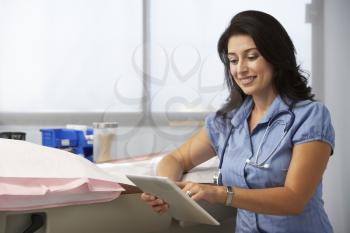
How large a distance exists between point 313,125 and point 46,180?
1.97 ft

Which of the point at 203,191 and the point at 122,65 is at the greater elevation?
the point at 122,65

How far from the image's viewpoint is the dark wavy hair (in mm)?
1026

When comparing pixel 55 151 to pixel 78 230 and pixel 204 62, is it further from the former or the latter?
pixel 204 62

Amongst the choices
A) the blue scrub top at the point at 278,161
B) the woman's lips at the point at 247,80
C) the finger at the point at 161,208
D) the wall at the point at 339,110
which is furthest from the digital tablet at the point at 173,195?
the wall at the point at 339,110

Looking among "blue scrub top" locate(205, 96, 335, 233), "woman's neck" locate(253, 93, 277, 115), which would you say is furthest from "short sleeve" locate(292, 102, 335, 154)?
"woman's neck" locate(253, 93, 277, 115)

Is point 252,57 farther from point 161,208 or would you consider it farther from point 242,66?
point 161,208

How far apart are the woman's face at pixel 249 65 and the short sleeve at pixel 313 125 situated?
4.4 inches

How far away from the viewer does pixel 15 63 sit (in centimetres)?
202

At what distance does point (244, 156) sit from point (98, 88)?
1085 millimetres

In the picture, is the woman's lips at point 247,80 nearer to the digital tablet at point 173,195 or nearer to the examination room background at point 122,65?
A: the digital tablet at point 173,195

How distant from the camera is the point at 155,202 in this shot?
0.81 meters

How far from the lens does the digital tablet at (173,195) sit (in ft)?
2.28

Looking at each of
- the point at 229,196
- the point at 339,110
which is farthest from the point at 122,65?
the point at 229,196

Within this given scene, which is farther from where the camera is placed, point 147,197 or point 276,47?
point 276,47
